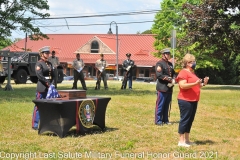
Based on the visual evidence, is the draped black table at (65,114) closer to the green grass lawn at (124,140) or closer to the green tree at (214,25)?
the green grass lawn at (124,140)

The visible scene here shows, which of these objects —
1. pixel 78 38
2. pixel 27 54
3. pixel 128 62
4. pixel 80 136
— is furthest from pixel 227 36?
pixel 78 38

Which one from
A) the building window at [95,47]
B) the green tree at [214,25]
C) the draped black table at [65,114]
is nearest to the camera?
the draped black table at [65,114]

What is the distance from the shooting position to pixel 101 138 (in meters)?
8.91

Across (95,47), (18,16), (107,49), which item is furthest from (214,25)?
(95,47)

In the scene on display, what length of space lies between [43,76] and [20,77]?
1959cm

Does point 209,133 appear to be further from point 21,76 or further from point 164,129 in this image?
point 21,76

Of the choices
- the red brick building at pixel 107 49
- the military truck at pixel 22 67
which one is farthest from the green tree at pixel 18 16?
the red brick building at pixel 107 49

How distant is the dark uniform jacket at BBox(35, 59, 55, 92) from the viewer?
9930 mm

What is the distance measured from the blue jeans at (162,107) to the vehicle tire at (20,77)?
62.7 feet

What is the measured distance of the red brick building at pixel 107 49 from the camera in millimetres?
62469

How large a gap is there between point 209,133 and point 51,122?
10.7 ft

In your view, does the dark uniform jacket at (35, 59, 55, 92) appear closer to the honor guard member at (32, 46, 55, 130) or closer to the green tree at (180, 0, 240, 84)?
the honor guard member at (32, 46, 55, 130)

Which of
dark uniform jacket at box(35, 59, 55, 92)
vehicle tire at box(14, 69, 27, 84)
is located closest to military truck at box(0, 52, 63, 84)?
vehicle tire at box(14, 69, 27, 84)

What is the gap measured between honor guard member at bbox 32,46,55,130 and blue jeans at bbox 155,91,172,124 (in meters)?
2.45
